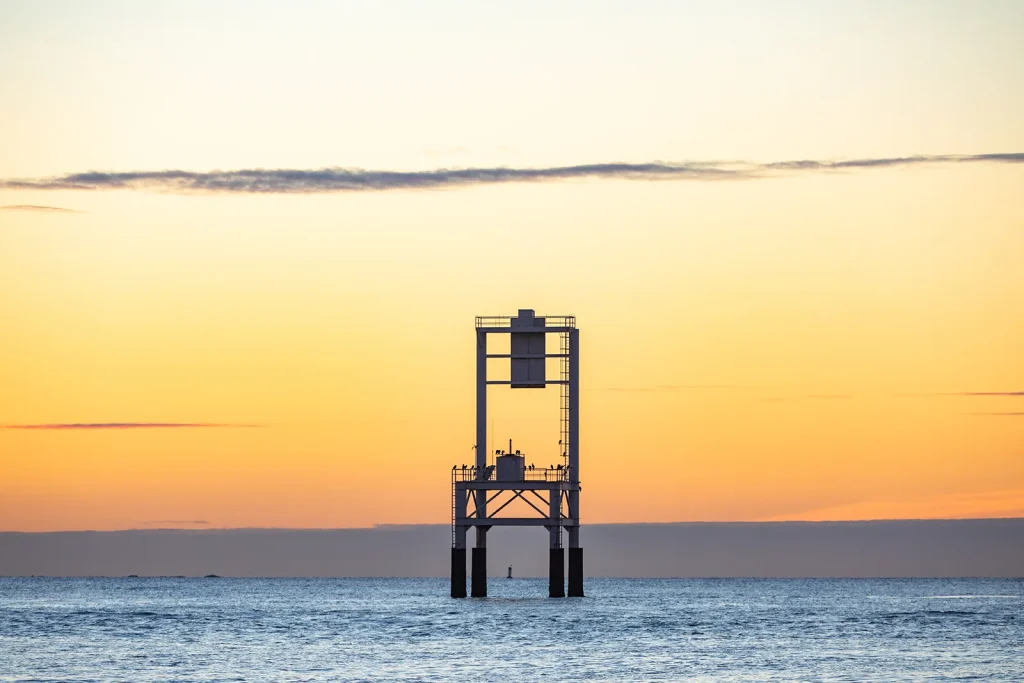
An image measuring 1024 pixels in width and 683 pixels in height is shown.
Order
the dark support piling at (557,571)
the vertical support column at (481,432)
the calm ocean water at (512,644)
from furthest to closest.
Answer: the dark support piling at (557,571), the vertical support column at (481,432), the calm ocean water at (512,644)

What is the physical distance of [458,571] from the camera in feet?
277

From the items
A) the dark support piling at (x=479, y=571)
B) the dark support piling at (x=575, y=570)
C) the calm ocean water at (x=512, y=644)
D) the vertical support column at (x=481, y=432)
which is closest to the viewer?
the calm ocean water at (x=512, y=644)

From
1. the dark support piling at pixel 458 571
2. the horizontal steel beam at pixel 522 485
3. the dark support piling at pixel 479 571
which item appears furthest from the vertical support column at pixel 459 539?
the horizontal steel beam at pixel 522 485

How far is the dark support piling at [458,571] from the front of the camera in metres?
81.7

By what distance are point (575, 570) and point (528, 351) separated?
11.1 metres

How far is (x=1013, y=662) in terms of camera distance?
56062 millimetres

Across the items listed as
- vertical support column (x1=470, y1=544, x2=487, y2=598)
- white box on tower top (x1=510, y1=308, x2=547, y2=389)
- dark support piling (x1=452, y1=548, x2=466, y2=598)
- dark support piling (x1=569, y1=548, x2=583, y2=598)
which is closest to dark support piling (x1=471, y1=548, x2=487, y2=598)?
vertical support column (x1=470, y1=544, x2=487, y2=598)

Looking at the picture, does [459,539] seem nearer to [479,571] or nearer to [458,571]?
[458,571]

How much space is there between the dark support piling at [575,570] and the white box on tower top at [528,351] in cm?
Result: 808

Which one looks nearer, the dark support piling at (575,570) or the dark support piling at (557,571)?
the dark support piling at (575,570)

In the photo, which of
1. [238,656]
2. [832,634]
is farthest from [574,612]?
[238,656]

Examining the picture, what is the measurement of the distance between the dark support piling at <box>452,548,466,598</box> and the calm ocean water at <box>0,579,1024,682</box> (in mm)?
960

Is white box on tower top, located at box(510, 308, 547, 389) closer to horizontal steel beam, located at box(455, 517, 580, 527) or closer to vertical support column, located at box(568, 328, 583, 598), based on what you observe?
vertical support column, located at box(568, 328, 583, 598)

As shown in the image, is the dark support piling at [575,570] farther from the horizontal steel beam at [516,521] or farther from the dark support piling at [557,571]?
the horizontal steel beam at [516,521]
